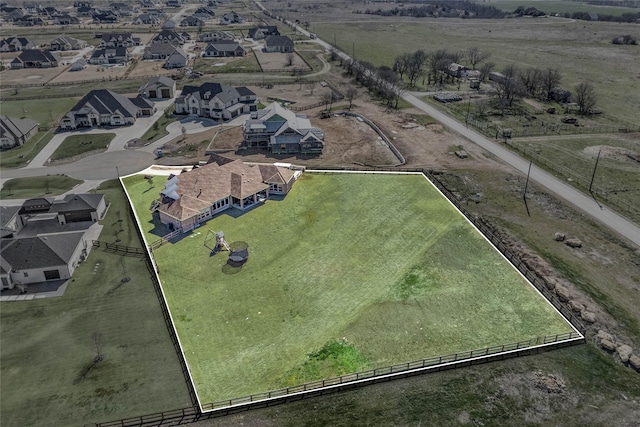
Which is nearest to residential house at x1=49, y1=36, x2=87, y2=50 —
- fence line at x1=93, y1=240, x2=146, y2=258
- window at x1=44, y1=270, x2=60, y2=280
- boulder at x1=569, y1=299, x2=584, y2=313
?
fence line at x1=93, y1=240, x2=146, y2=258

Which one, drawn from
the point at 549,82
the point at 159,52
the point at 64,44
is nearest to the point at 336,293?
the point at 549,82

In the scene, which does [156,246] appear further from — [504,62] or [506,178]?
[504,62]

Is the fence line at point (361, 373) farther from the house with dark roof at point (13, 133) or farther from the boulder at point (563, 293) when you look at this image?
the house with dark roof at point (13, 133)

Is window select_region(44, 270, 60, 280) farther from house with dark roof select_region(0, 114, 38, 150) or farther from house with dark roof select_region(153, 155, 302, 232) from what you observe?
house with dark roof select_region(0, 114, 38, 150)

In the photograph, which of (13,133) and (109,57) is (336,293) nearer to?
(13,133)

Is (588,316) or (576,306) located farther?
(576,306)

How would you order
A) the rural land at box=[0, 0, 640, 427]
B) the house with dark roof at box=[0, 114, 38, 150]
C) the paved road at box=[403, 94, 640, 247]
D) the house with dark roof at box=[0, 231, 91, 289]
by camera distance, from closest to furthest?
the rural land at box=[0, 0, 640, 427]
the house with dark roof at box=[0, 231, 91, 289]
the paved road at box=[403, 94, 640, 247]
the house with dark roof at box=[0, 114, 38, 150]

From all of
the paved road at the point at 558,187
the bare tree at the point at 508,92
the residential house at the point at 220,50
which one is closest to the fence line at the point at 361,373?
the paved road at the point at 558,187
